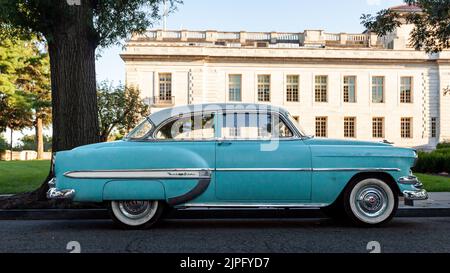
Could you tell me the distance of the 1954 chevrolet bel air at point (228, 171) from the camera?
746cm

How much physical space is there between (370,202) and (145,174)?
319cm

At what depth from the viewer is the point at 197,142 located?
7.73 m

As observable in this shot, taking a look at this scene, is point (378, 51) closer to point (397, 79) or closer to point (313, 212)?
point (397, 79)

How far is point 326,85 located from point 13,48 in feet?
98.5

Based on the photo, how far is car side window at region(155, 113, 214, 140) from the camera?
7809mm

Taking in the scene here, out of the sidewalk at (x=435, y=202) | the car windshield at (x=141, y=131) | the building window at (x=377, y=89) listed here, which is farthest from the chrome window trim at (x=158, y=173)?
the building window at (x=377, y=89)

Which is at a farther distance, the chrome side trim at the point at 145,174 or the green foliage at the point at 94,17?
the green foliage at the point at 94,17

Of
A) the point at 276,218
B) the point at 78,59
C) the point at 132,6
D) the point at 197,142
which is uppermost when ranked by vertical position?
the point at 132,6

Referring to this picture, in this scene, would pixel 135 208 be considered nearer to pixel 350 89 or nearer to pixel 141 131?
pixel 141 131

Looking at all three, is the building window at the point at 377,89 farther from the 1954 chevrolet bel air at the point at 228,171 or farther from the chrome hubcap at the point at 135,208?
the chrome hubcap at the point at 135,208

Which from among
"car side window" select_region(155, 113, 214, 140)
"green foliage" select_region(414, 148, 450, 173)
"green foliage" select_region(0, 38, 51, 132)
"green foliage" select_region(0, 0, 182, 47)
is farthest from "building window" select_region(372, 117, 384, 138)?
"car side window" select_region(155, 113, 214, 140)

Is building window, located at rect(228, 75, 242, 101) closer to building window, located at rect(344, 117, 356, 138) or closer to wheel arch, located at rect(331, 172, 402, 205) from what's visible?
building window, located at rect(344, 117, 356, 138)

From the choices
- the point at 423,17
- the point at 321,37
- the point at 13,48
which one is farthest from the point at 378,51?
the point at 423,17
